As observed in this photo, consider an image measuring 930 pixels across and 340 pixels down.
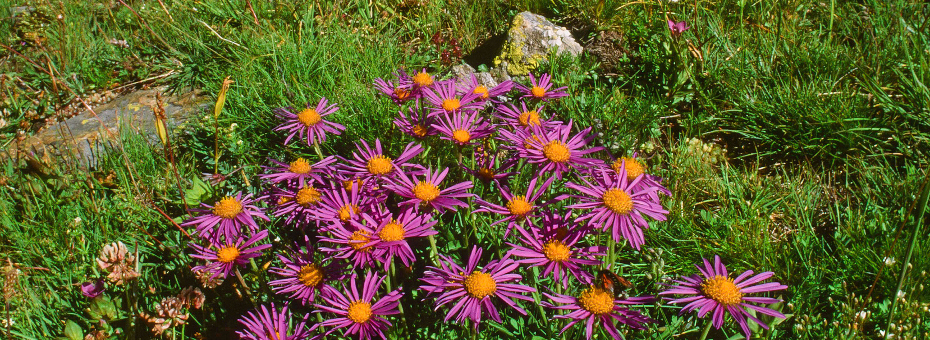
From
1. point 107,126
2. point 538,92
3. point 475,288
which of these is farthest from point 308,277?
point 107,126

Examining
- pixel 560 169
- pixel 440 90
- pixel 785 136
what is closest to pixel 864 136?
pixel 785 136

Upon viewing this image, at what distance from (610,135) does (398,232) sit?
167 cm

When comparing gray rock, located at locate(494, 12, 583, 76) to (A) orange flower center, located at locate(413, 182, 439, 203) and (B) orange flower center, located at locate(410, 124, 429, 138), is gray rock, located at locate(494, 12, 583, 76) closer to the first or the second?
(B) orange flower center, located at locate(410, 124, 429, 138)

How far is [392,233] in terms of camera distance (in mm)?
1626

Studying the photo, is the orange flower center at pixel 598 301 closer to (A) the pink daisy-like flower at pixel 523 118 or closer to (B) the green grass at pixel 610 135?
(B) the green grass at pixel 610 135

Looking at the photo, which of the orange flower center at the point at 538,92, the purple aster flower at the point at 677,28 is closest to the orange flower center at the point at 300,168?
the orange flower center at the point at 538,92

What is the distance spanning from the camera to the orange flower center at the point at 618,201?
5.44ft

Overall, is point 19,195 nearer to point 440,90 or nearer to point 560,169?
point 440,90

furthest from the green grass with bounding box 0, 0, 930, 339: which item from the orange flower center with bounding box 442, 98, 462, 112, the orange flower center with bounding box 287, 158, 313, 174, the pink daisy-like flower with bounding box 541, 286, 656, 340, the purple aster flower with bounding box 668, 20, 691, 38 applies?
the orange flower center with bounding box 287, 158, 313, 174

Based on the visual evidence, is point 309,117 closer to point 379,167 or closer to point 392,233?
point 379,167

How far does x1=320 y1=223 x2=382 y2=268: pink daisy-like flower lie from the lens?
1599mm

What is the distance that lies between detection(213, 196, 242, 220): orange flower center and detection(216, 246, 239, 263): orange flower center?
0.35 ft

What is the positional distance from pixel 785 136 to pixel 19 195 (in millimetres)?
3758

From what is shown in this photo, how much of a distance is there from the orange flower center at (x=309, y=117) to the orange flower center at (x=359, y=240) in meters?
0.70
